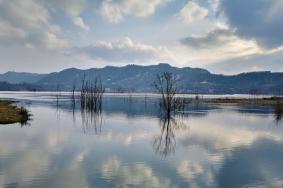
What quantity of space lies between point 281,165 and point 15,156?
18.6 m

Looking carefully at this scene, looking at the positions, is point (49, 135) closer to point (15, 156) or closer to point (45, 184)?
point (15, 156)

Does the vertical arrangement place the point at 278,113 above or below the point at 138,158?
above

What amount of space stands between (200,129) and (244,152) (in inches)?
620

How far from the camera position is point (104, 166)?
2161 cm

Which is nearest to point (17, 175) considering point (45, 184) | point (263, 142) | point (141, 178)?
point (45, 184)

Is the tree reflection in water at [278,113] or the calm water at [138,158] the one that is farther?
the tree reflection in water at [278,113]

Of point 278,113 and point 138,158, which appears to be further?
point 278,113

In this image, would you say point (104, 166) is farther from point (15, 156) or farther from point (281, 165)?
point (281, 165)

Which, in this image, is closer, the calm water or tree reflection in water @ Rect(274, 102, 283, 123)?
the calm water

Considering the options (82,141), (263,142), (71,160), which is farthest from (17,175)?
(263,142)

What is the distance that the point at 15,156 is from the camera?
24.4 m

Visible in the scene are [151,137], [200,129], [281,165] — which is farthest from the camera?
[200,129]

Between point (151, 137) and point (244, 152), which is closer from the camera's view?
point (244, 152)

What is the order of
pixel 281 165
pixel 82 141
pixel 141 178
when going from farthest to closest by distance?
pixel 82 141 < pixel 281 165 < pixel 141 178
